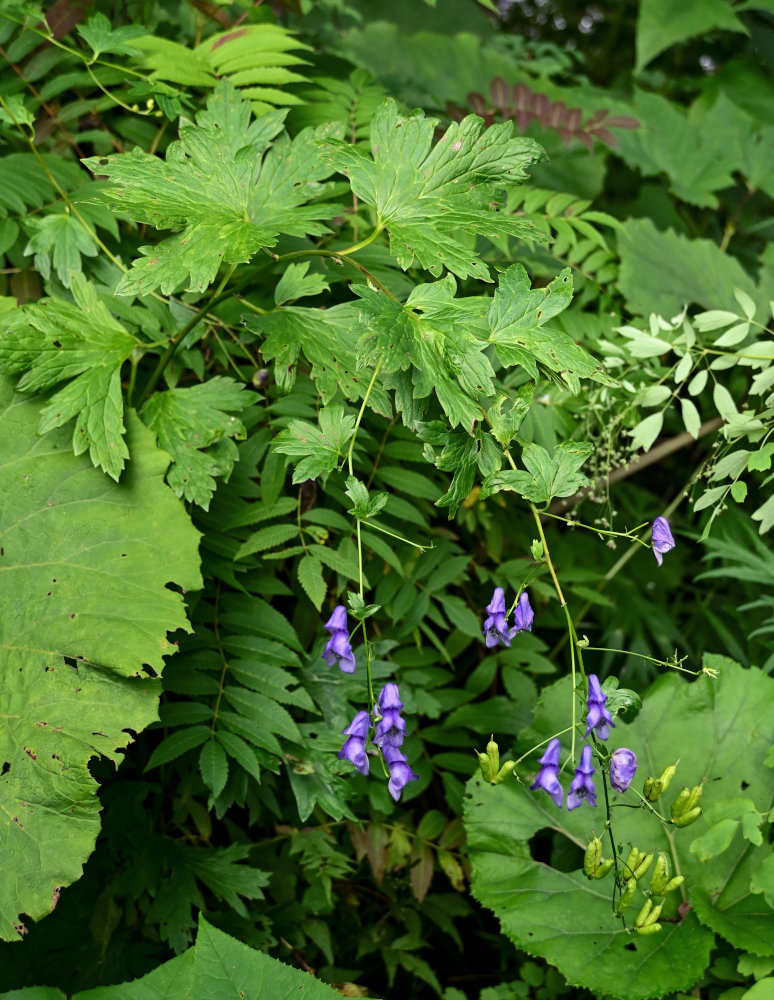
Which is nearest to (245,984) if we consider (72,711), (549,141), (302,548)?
(72,711)

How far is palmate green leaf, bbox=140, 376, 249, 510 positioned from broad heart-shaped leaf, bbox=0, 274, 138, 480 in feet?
0.30

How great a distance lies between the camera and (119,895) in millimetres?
1648

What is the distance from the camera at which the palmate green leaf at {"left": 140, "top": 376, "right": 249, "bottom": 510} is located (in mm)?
1489

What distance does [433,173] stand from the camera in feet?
4.31

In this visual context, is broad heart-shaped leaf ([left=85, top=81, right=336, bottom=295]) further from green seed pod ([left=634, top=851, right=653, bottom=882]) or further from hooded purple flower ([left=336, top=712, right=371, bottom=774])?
green seed pod ([left=634, top=851, right=653, bottom=882])

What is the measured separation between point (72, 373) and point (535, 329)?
2.38 feet

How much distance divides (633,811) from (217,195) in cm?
130

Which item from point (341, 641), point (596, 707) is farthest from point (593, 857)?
point (341, 641)

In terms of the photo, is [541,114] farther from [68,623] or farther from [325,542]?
[68,623]

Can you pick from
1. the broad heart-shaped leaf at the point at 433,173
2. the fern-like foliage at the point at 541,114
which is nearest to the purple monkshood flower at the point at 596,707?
the broad heart-shaped leaf at the point at 433,173

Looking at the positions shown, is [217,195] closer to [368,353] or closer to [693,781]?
[368,353]

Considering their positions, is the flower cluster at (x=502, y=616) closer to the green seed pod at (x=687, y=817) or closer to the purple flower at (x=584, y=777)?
the purple flower at (x=584, y=777)

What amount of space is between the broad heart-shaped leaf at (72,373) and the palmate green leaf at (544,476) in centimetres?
60

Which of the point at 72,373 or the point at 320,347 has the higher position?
the point at 320,347
